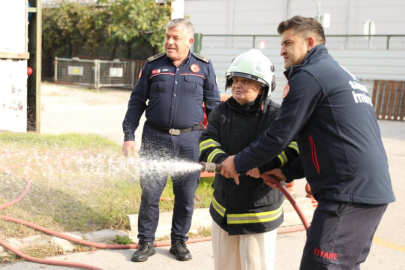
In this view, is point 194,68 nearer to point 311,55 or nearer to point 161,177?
point 161,177

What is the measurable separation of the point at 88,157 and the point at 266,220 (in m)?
5.32

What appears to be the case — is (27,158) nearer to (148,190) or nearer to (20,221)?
(20,221)

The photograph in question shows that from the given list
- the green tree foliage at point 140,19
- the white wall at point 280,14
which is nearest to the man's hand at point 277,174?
the green tree foliage at point 140,19

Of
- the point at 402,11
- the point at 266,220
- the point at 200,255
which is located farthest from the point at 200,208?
the point at 402,11

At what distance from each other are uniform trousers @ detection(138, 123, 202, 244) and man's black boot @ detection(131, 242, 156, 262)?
44 mm

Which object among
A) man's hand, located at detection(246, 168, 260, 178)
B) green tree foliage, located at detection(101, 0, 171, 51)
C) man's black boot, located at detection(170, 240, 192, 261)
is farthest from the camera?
green tree foliage, located at detection(101, 0, 171, 51)

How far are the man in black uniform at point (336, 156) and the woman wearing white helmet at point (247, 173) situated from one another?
1.37 ft

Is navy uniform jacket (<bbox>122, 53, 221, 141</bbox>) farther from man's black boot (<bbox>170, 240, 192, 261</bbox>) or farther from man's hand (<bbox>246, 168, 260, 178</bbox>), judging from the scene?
man's hand (<bbox>246, 168, 260, 178</bbox>)

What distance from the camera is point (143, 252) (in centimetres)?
463

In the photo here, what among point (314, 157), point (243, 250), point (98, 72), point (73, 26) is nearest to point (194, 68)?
point (243, 250)

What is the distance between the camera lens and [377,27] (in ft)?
93.1

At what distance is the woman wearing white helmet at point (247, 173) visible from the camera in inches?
126

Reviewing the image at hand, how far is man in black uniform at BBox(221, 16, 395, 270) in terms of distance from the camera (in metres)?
2.66

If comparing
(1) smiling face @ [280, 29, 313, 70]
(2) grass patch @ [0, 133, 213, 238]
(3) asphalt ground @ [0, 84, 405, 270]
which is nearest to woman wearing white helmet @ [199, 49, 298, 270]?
(1) smiling face @ [280, 29, 313, 70]
